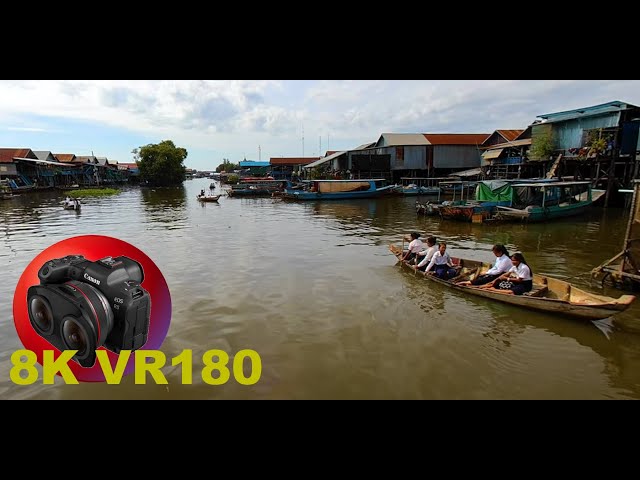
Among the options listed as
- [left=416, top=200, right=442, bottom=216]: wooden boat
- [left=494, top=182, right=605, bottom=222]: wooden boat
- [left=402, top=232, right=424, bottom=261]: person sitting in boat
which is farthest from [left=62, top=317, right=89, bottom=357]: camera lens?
[left=416, top=200, right=442, bottom=216]: wooden boat

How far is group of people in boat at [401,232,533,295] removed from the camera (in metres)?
8.04

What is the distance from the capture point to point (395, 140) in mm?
44969

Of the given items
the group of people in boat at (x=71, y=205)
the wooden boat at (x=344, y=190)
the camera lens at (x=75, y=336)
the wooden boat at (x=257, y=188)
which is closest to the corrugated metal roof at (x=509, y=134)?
the wooden boat at (x=344, y=190)

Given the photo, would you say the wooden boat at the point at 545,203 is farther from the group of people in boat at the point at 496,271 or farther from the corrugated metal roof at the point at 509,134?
the corrugated metal roof at the point at 509,134

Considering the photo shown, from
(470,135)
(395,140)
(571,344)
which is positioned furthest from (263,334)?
(470,135)

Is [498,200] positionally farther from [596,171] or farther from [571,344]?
[571,344]

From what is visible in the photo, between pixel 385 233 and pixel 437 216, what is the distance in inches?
262

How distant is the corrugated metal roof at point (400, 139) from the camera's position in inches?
1745

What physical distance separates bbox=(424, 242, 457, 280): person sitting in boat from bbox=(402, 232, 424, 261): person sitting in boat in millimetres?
1166

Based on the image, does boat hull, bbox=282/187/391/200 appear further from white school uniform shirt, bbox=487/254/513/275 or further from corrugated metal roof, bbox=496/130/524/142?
white school uniform shirt, bbox=487/254/513/275

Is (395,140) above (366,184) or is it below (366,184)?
above

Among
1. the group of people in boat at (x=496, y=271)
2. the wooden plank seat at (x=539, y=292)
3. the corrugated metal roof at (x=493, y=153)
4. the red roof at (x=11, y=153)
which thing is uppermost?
the red roof at (x=11, y=153)

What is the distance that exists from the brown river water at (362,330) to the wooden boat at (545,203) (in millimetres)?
4111

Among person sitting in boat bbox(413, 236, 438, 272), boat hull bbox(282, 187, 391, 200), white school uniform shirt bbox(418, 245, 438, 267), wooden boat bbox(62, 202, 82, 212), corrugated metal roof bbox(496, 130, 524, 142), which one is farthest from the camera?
corrugated metal roof bbox(496, 130, 524, 142)
